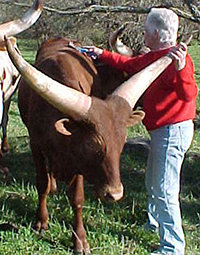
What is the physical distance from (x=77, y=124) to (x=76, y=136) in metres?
0.10

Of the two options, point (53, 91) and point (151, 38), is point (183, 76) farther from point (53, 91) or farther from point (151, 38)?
point (53, 91)

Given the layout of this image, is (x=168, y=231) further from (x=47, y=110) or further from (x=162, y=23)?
(x=162, y=23)

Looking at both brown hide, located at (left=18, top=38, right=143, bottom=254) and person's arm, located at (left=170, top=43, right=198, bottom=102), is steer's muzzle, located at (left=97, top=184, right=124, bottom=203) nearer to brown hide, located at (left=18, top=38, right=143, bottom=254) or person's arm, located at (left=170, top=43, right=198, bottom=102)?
brown hide, located at (left=18, top=38, right=143, bottom=254)

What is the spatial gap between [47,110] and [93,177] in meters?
0.87

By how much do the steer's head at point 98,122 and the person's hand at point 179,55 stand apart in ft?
1.83

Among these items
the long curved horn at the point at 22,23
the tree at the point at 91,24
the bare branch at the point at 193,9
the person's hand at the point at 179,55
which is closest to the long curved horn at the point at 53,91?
the person's hand at the point at 179,55

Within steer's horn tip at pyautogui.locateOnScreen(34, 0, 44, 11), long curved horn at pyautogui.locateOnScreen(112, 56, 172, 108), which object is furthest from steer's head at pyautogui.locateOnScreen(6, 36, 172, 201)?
steer's horn tip at pyautogui.locateOnScreen(34, 0, 44, 11)

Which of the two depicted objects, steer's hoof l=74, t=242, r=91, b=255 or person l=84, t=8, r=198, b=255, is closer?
person l=84, t=8, r=198, b=255

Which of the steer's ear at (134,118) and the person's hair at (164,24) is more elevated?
the person's hair at (164,24)

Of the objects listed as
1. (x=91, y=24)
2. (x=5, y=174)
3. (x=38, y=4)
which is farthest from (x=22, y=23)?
(x=91, y=24)

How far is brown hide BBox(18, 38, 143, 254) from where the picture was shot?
4.32 metres

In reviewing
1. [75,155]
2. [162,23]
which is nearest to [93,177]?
[75,155]

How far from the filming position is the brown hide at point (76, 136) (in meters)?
4.32

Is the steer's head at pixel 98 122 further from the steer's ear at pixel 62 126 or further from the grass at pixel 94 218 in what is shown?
the grass at pixel 94 218
